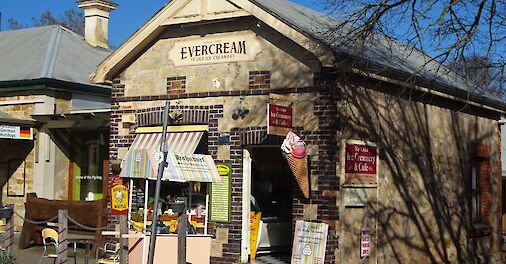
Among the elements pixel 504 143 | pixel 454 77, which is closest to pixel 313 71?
pixel 454 77

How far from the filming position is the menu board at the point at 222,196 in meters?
13.4

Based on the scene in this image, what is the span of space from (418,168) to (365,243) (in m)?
2.61

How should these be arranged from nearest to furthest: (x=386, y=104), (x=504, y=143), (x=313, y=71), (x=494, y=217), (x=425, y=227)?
(x=313, y=71) < (x=386, y=104) < (x=425, y=227) < (x=494, y=217) < (x=504, y=143)

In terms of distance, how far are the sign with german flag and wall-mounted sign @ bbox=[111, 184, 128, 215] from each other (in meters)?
5.35

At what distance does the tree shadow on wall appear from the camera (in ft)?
44.2

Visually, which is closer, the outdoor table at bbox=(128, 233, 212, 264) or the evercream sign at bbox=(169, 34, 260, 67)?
the outdoor table at bbox=(128, 233, 212, 264)

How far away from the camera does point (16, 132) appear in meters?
19.0

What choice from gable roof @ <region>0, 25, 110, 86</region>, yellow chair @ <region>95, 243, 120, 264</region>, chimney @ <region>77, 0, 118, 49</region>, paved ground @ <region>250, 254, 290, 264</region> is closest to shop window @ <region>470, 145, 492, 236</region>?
paved ground @ <region>250, 254, 290, 264</region>

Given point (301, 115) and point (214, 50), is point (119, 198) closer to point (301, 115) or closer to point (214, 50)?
point (214, 50)

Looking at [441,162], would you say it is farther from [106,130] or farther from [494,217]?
[106,130]

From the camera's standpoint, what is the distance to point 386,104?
14.0 metres

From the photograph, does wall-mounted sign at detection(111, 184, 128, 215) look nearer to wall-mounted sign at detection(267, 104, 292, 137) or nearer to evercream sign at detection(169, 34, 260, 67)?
evercream sign at detection(169, 34, 260, 67)

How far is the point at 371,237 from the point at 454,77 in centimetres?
685

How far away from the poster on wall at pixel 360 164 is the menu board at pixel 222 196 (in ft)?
6.79
